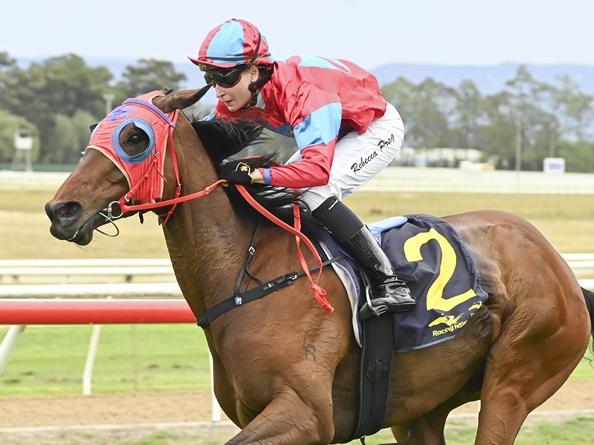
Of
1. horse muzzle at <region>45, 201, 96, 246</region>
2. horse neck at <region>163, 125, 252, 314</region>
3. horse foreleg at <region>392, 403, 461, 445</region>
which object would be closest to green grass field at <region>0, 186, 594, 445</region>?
horse neck at <region>163, 125, 252, 314</region>

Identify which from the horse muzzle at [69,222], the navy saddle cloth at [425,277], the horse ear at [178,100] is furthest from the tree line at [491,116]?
the horse muzzle at [69,222]

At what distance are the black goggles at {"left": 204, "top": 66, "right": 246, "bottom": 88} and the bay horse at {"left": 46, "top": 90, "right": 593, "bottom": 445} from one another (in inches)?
4.5

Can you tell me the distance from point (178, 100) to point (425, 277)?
43.1 inches

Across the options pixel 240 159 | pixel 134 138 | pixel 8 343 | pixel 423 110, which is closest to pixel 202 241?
pixel 240 159

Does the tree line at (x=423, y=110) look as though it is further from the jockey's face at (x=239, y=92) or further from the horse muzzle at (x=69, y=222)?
the horse muzzle at (x=69, y=222)

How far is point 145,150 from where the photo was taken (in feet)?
11.8

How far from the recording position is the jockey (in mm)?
3721

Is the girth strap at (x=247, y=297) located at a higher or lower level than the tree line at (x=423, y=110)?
higher

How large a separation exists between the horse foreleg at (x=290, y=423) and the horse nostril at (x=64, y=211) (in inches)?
33.7

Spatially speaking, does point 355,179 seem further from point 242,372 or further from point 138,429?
point 138,429

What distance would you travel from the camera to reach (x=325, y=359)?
3.72 m

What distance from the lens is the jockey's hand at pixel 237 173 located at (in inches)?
150

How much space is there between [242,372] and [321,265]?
0.46m

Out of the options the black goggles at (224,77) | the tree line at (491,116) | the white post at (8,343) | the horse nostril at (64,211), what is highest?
the black goggles at (224,77)
